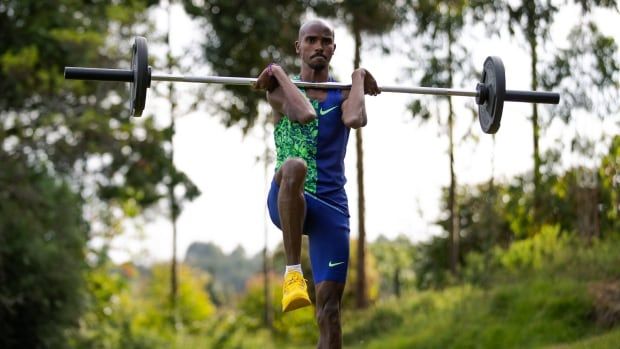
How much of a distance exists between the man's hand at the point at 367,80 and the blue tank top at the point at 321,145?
15cm

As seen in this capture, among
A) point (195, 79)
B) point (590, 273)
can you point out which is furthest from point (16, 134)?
point (195, 79)

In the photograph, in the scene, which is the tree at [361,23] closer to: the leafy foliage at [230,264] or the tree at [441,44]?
the tree at [441,44]

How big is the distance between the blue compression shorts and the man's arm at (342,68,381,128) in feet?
1.57

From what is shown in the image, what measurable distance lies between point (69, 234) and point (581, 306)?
993 centimetres

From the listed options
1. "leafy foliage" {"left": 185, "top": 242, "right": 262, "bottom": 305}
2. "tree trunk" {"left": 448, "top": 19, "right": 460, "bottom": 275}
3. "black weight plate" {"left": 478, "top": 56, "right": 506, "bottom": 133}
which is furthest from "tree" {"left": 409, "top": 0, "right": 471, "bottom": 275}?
"leafy foliage" {"left": 185, "top": 242, "right": 262, "bottom": 305}

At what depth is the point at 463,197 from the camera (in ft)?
73.3

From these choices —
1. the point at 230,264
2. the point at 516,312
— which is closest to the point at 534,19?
the point at 516,312

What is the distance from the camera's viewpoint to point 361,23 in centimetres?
1920

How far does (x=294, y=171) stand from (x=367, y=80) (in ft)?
2.31

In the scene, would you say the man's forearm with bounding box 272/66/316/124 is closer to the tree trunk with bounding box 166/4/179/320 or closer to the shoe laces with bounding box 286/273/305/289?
the shoe laces with bounding box 286/273/305/289

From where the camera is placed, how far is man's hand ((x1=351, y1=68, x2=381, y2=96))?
5.75 meters

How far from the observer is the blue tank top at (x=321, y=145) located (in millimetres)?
5711

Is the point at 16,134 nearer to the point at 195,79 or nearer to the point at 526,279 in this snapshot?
the point at 526,279

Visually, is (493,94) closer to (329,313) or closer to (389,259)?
(329,313)
